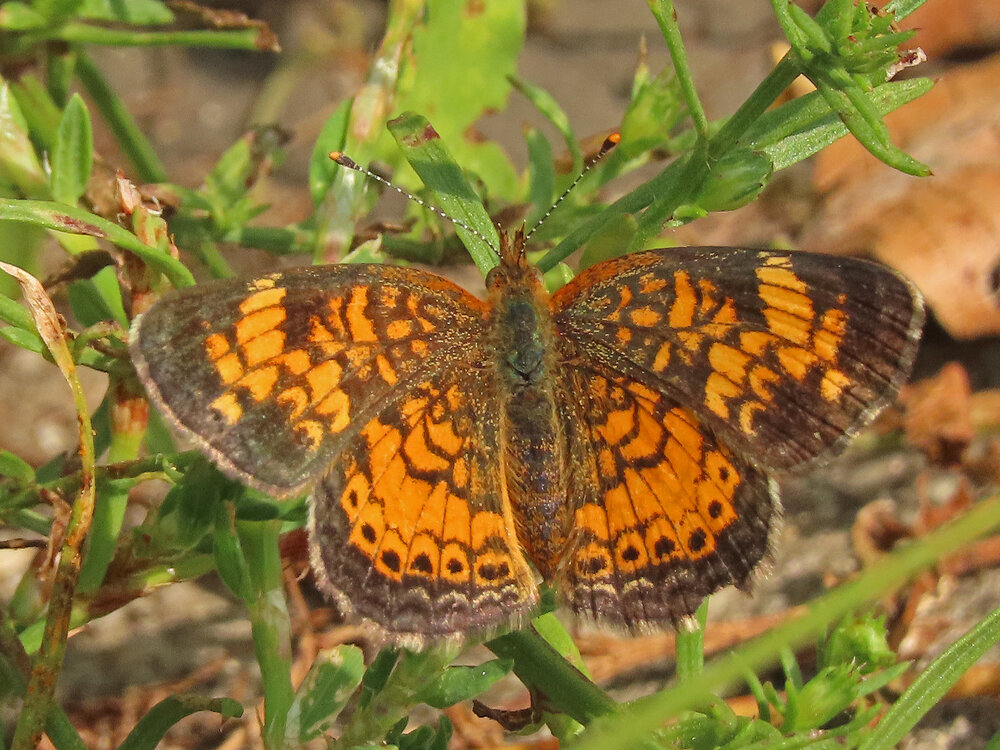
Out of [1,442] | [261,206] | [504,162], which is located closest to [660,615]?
[261,206]

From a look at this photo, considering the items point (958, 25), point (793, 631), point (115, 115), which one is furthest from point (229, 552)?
point (958, 25)

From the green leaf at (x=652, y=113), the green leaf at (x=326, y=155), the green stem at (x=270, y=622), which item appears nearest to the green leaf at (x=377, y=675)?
the green stem at (x=270, y=622)

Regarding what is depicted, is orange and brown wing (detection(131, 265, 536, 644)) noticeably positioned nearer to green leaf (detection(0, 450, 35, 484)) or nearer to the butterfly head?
the butterfly head

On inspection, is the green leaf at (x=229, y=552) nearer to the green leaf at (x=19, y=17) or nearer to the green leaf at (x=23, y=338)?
the green leaf at (x=23, y=338)

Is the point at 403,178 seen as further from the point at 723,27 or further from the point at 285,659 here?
the point at 723,27

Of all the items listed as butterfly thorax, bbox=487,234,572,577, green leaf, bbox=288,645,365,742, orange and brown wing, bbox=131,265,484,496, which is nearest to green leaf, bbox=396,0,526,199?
butterfly thorax, bbox=487,234,572,577

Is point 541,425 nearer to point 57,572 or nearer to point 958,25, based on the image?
point 57,572
